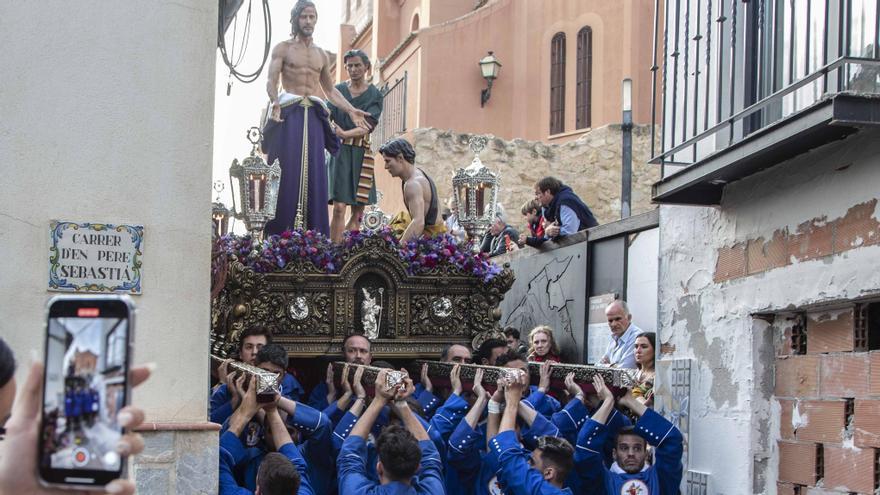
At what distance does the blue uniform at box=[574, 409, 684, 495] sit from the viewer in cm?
754

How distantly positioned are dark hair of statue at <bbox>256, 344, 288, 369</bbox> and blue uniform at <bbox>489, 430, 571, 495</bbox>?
1.45 metres

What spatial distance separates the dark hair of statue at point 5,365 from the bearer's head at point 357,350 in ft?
20.0

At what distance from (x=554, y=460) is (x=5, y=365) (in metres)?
4.55

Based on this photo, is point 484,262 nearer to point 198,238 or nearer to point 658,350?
point 658,350

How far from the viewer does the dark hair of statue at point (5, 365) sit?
2.50 metres

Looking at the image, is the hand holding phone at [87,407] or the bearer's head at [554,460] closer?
the hand holding phone at [87,407]

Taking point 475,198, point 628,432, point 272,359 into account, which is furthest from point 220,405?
point 475,198

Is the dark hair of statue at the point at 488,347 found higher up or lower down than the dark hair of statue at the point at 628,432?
higher up

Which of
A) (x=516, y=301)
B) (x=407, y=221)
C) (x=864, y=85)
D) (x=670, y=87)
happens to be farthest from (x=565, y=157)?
(x=864, y=85)

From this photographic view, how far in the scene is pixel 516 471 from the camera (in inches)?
270

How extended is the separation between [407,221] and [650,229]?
2.10 meters

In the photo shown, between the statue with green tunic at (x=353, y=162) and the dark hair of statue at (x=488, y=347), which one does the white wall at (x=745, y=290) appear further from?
the statue with green tunic at (x=353, y=162)

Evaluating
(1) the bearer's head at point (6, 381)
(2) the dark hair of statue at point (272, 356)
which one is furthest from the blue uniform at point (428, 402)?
(1) the bearer's head at point (6, 381)

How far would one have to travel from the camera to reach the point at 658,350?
848 cm
